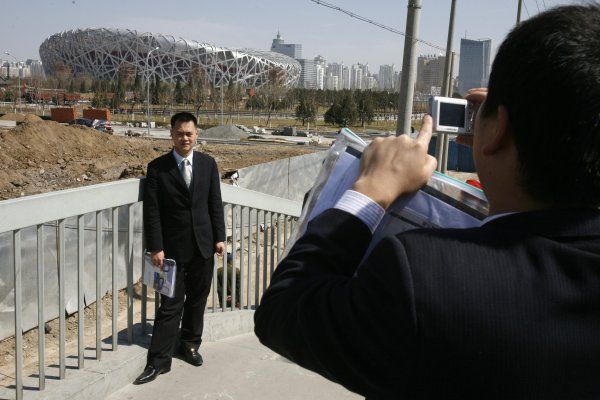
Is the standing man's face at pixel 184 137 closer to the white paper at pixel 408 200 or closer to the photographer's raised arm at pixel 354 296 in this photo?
the white paper at pixel 408 200

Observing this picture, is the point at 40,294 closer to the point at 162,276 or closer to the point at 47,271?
the point at 162,276

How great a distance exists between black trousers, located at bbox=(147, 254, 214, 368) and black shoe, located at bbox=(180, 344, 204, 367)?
3cm

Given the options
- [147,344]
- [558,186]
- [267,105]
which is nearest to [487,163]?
[558,186]

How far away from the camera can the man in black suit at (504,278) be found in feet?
2.76

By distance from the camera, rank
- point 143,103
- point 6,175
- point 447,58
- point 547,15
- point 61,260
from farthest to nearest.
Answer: point 143,103, point 6,175, point 447,58, point 61,260, point 547,15

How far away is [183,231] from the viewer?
4086 millimetres

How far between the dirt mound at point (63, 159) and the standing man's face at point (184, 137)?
11352 mm

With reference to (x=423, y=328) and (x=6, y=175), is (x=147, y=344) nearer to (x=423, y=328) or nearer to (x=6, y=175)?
(x=423, y=328)

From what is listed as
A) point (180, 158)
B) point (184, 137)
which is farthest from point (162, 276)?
point (184, 137)

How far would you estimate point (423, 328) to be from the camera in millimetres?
841

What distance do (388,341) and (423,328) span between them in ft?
0.17

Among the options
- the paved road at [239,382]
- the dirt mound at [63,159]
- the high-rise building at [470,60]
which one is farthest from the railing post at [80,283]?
the dirt mound at [63,159]

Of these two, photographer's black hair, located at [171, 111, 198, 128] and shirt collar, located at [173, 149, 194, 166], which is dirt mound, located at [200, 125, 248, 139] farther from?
shirt collar, located at [173, 149, 194, 166]

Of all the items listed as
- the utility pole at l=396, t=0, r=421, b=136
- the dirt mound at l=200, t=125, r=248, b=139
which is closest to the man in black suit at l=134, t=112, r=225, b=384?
the utility pole at l=396, t=0, r=421, b=136
